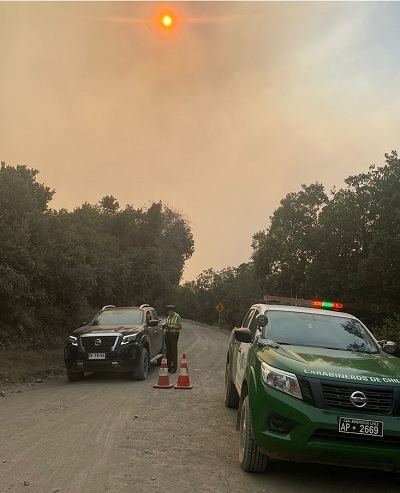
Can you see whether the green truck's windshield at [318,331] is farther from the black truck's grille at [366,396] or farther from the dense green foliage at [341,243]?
the dense green foliage at [341,243]

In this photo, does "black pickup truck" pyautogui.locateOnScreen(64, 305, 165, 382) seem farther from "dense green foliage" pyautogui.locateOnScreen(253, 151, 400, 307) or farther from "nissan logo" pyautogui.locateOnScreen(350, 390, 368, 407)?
"dense green foliage" pyautogui.locateOnScreen(253, 151, 400, 307)

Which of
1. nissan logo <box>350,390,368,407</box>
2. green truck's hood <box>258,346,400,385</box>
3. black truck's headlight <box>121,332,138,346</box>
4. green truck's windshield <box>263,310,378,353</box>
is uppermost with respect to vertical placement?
green truck's windshield <box>263,310,378,353</box>

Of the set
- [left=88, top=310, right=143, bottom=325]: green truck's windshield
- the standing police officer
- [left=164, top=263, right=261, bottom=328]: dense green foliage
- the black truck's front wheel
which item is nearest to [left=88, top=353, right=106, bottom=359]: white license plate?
the black truck's front wheel

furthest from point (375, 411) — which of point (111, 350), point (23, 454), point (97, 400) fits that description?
point (111, 350)

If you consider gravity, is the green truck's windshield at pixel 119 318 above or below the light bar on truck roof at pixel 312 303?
below

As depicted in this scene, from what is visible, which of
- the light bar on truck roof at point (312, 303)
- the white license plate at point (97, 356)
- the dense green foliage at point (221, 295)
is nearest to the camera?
the light bar on truck roof at point (312, 303)

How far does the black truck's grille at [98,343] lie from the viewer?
41.8 ft

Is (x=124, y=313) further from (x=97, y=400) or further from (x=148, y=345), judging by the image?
(x=97, y=400)

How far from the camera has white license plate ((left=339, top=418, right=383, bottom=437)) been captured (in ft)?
16.2

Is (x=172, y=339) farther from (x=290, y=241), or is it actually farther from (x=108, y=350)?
(x=290, y=241)

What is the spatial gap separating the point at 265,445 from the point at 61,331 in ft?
53.0

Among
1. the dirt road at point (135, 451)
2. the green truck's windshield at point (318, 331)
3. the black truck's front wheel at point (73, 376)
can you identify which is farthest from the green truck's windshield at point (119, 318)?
the green truck's windshield at point (318, 331)

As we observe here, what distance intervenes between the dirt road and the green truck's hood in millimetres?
1153

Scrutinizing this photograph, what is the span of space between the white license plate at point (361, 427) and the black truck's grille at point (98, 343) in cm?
850
